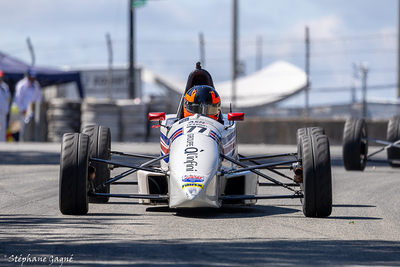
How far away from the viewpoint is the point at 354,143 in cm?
1088

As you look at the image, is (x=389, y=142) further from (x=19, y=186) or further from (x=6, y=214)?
(x=6, y=214)

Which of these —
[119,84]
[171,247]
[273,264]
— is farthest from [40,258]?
[119,84]

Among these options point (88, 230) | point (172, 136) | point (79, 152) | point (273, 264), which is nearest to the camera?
point (273, 264)

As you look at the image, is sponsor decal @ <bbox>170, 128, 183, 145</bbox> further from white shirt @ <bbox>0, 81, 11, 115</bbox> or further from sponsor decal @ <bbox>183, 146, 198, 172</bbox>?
white shirt @ <bbox>0, 81, 11, 115</bbox>

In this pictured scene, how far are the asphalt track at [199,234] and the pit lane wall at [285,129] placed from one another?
9.81 meters

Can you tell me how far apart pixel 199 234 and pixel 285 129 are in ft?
44.7

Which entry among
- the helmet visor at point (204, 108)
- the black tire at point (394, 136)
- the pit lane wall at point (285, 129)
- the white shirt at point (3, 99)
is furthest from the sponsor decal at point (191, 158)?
the white shirt at point (3, 99)

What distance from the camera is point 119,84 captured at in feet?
93.5

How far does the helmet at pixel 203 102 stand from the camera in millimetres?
7855

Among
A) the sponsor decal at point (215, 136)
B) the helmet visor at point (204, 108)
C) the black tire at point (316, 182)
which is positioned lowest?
the black tire at point (316, 182)

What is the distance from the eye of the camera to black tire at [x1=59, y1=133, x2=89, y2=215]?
21.1ft

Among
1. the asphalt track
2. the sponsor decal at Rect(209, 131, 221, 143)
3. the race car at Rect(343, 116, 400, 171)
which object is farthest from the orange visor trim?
the race car at Rect(343, 116, 400, 171)

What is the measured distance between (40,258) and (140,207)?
9.71 feet

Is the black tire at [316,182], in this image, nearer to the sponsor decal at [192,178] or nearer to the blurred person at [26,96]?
the sponsor decal at [192,178]
